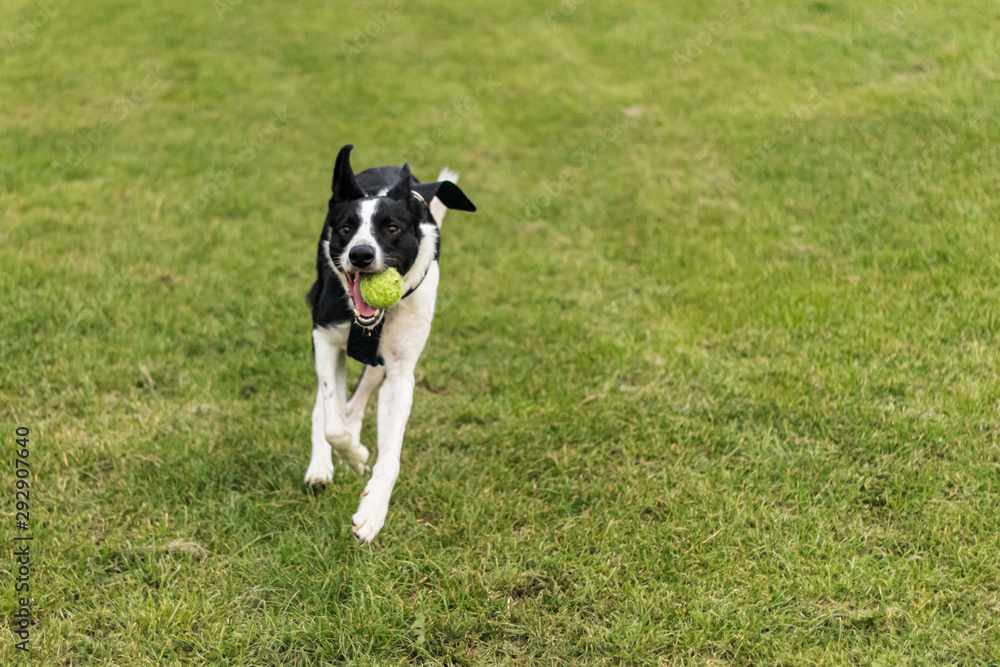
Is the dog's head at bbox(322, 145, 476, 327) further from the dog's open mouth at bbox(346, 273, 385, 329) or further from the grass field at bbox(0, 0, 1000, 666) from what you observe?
the grass field at bbox(0, 0, 1000, 666)

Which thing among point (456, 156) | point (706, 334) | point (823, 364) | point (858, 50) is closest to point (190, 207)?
point (456, 156)

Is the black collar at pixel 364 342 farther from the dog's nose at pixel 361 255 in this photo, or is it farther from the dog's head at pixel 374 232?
the dog's nose at pixel 361 255

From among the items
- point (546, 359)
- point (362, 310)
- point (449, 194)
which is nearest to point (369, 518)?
point (362, 310)

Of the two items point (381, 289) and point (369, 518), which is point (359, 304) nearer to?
point (381, 289)

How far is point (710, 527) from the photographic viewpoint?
4133mm

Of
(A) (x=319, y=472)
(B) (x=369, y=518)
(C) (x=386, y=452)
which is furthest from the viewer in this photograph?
(A) (x=319, y=472)

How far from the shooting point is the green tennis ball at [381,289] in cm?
366

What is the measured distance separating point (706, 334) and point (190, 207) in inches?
206

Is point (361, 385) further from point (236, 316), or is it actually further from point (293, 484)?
point (236, 316)

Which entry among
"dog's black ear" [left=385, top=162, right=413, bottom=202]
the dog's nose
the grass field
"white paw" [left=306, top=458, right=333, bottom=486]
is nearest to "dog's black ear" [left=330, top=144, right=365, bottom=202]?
"dog's black ear" [left=385, top=162, right=413, bottom=202]

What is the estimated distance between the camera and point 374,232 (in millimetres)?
3760

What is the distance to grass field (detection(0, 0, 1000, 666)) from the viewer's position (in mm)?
3631

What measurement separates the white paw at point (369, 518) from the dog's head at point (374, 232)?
31.6 inches

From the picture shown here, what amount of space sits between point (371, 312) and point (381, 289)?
0.47 ft
